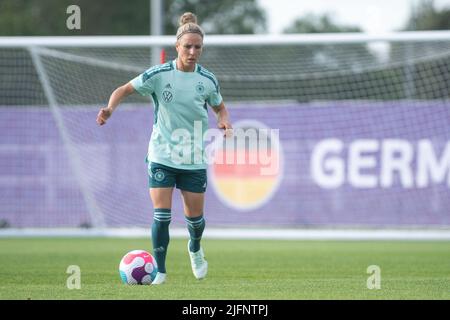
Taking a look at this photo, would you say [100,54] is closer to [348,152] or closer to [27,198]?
[27,198]

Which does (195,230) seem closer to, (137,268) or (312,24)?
(137,268)

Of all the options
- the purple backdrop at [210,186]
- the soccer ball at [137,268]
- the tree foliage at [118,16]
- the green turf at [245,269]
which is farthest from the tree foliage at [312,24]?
the soccer ball at [137,268]

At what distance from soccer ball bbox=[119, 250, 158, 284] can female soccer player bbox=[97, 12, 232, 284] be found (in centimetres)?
13

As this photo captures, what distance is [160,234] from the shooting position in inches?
323

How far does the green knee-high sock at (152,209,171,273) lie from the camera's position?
816 centimetres

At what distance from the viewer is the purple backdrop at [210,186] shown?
15906 millimetres

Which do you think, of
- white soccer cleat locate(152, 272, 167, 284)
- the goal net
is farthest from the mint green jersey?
the goal net

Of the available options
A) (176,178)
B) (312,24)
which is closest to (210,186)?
(176,178)

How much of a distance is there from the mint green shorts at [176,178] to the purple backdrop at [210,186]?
7599mm

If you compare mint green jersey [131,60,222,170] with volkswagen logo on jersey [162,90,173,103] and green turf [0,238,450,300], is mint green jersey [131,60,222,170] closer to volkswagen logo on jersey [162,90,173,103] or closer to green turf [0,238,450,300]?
volkswagen logo on jersey [162,90,173,103]

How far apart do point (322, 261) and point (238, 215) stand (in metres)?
5.63

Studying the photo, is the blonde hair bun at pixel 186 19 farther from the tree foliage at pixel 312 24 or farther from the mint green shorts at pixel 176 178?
the tree foliage at pixel 312 24

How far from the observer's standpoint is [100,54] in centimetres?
1658
